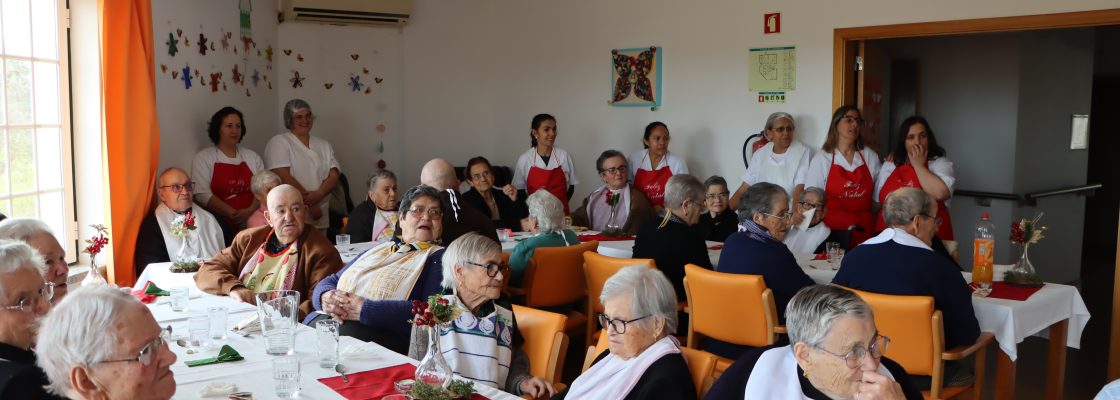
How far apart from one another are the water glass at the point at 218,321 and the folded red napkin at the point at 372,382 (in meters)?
0.63

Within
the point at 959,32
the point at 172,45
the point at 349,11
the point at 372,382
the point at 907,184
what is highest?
the point at 349,11

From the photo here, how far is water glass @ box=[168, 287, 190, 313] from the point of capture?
3.73 meters

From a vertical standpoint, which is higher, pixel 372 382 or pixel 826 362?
pixel 826 362

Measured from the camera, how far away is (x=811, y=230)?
5.82 meters

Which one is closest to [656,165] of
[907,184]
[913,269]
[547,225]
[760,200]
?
[907,184]

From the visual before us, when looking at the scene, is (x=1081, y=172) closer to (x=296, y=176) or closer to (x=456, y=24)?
(x=456, y=24)

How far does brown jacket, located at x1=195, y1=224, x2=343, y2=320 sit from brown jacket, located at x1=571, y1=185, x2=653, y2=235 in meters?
2.69

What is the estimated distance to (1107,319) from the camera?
7047 mm

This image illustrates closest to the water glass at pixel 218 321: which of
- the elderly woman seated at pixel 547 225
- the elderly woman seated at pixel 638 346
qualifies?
the elderly woman seated at pixel 638 346

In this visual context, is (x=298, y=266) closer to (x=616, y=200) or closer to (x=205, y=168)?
(x=205, y=168)

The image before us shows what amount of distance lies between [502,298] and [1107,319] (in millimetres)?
5648

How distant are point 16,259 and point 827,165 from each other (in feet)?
17.4

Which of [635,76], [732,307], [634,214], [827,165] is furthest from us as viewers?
[635,76]

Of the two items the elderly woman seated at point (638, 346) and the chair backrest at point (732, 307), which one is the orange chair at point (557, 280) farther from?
the elderly woman seated at point (638, 346)
